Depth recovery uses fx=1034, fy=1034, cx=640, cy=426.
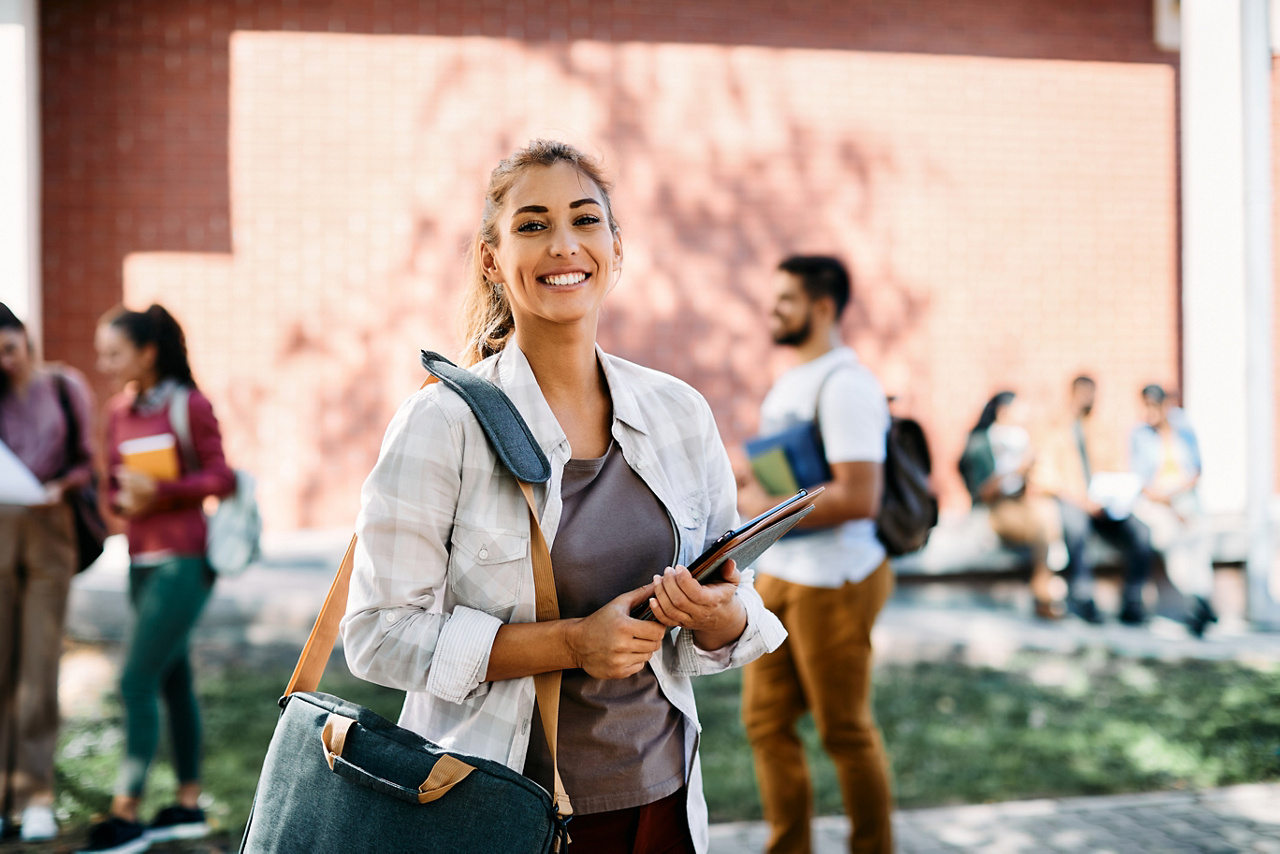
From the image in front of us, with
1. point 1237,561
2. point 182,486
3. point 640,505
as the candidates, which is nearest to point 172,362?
point 182,486

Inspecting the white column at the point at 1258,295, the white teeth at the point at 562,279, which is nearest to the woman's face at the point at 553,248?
the white teeth at the point at 562,279

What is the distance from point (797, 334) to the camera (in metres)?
3.91

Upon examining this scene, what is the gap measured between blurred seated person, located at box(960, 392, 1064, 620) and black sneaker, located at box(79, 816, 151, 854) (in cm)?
687

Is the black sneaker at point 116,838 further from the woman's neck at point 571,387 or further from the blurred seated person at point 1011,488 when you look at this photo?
the blurred seated person at point 1011,488

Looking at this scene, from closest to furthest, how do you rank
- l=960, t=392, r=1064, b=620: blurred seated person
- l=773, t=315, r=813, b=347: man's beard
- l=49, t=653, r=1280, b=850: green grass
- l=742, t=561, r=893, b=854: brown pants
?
l=742, t=561, r=893, b=854: brown pants, l=773, t=315, r=813, b=347: man's beard, l=49, t=653, r=1280, b=850: green grass, l=960, t=392, r=1064, b=620: blurred seated person

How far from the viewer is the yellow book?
419 centimetres

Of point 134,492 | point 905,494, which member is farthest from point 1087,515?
point 134,492

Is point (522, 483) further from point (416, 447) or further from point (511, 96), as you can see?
point (511, 96)

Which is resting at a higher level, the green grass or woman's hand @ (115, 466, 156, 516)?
woman's hand @ (115, 466, 156, 516)

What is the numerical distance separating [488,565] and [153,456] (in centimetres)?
292

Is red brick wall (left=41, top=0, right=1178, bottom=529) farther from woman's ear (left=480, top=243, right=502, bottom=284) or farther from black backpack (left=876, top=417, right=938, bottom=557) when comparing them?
woman's ear (left=480, top=243, right=502, bottom=284)

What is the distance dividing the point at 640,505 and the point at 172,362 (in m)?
3.15

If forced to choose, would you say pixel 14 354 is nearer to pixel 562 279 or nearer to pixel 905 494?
pixel 562 279

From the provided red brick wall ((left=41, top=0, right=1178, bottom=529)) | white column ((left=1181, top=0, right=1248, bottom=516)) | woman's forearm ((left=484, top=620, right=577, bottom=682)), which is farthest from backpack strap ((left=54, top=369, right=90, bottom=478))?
white column ((left=1181, top=0, right=1248, bottom=516))
